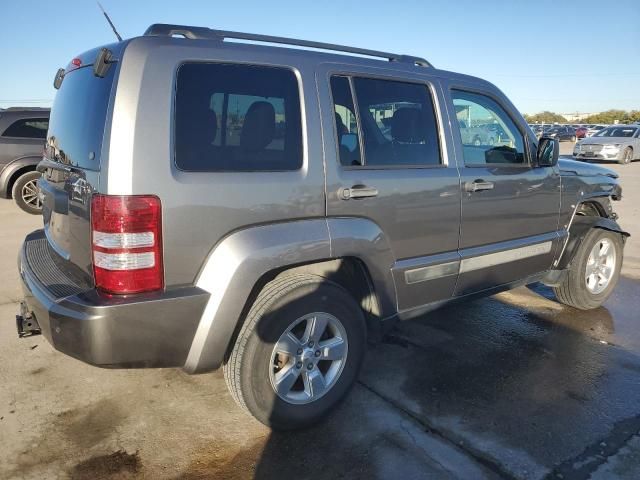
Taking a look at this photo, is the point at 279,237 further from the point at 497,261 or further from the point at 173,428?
the point at 497,261

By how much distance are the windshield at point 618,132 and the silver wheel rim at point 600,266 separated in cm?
1937

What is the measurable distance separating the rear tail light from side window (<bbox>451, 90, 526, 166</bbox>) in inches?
83.3

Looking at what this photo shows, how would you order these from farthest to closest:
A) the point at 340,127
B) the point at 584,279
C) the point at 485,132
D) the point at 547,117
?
the point at 547,117, the point at 584,279, the point at 485,132, the point at 340,127

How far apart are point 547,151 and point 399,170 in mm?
1479

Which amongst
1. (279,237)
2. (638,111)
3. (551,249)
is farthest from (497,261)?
(638,111)

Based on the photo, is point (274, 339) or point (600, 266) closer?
point (274, 339)

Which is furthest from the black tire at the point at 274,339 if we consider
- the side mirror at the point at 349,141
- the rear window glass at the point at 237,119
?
the side mirror at the point at 349,141

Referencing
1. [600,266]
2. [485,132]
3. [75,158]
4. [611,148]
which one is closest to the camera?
[75,158]

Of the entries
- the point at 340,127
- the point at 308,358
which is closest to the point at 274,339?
the point at 308,358

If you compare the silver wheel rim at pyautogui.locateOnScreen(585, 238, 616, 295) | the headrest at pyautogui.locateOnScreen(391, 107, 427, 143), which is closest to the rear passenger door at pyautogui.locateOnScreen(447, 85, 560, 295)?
the headrest at pyautogui.locateOnScreen(391, 107, 427, 143)

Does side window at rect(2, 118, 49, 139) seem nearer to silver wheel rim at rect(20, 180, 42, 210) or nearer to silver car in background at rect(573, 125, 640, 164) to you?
silver wheel rim at rect(20, 180, 42, 210)

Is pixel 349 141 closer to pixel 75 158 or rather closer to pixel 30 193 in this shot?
pixel 75 158

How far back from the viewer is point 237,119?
240 cm

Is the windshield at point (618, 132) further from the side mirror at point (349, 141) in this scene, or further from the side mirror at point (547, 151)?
the side mirror at point (349, 141)
